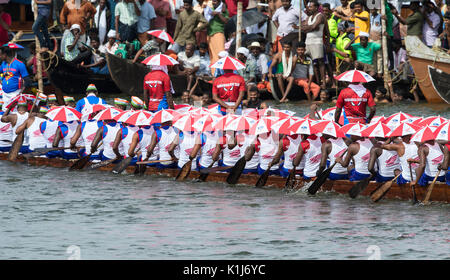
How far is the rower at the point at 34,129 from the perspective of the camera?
70.1 ft

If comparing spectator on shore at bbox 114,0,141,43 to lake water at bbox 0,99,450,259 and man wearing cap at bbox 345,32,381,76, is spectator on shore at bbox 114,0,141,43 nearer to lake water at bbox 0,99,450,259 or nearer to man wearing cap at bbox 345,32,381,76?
man wearing cap at bbox 345,32,381,76

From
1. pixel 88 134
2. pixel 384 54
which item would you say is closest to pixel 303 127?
pixel 88 134

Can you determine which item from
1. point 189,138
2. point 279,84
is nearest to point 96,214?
point 189,138

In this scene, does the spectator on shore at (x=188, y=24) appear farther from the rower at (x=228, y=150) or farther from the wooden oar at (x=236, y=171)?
the wooden oar at (x=236, y=171)

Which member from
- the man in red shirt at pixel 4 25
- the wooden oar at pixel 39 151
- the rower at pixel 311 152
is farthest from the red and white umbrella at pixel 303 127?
the man in red shirt at pixel 4 25

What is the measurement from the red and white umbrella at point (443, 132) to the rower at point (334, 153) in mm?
1773

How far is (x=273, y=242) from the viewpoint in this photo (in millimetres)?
14938

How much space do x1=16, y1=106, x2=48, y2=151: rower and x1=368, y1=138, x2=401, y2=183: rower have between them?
6.75 m

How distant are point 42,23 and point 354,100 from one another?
9879mm

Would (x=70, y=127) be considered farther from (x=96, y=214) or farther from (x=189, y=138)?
(x=96, y=214)

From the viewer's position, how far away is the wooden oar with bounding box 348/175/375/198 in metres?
17.2

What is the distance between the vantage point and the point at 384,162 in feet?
56.3
